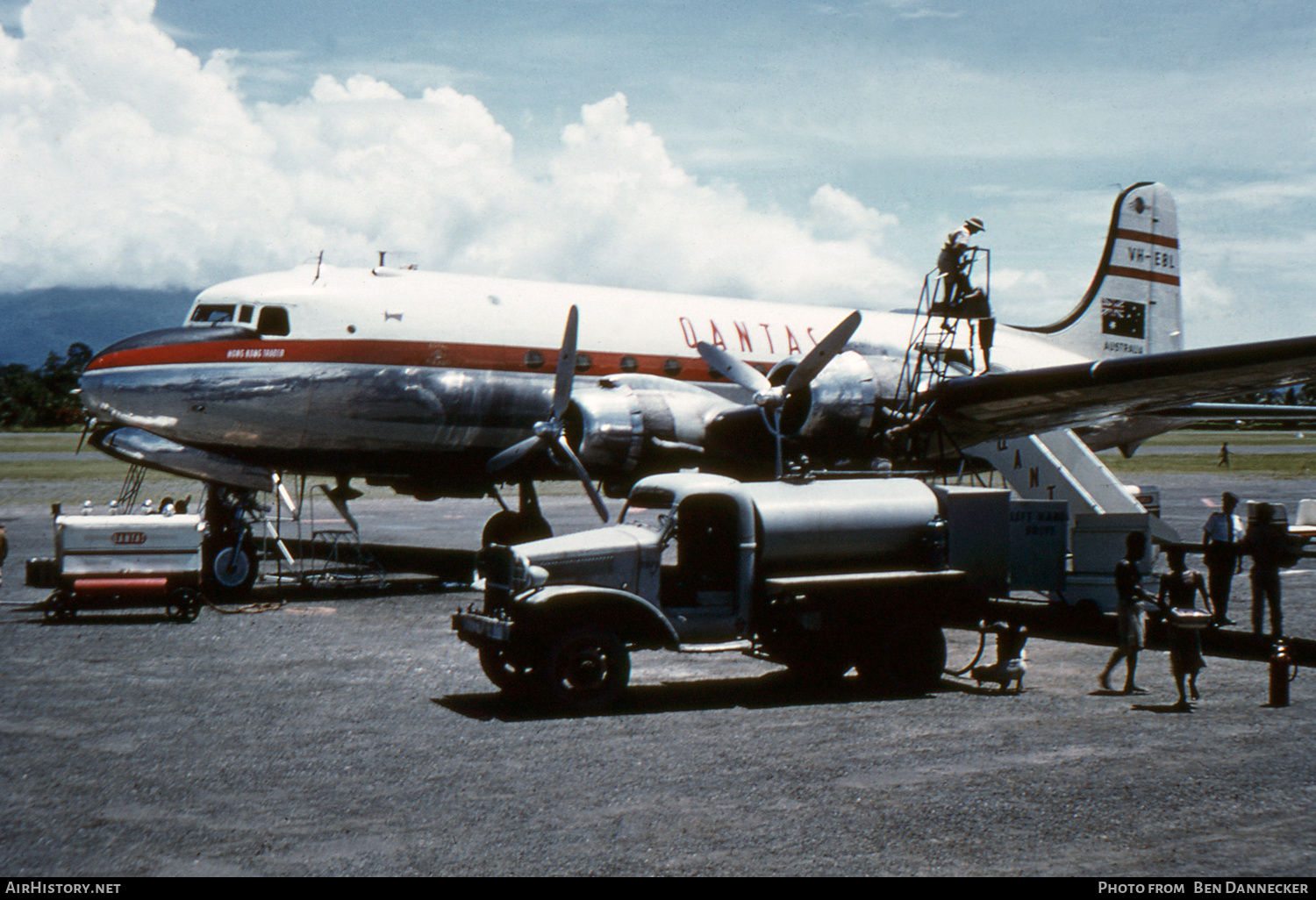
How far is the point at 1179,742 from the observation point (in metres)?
9.17

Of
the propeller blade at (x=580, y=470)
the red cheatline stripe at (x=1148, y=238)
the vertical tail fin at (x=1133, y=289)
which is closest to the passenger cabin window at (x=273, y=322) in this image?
the propeller blade at (x=580, y=470)

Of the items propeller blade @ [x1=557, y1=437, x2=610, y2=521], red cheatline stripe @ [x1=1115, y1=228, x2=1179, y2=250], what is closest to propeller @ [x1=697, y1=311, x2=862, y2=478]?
propeller blade @ [x1=557, y1=437, x2=610, y2=521]

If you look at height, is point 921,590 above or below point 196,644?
above

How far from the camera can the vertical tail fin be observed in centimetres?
2684

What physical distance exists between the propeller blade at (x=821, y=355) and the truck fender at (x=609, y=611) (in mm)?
6220

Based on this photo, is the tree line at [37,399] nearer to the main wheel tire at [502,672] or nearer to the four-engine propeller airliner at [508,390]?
the four-engine propeller airliner at [508,390]

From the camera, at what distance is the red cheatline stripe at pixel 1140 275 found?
2695cm

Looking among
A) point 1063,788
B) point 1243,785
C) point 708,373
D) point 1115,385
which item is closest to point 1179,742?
point 1243,785

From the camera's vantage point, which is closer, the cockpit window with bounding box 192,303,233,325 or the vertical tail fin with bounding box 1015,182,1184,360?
the cockpit window with bounding box 192,303,233,325

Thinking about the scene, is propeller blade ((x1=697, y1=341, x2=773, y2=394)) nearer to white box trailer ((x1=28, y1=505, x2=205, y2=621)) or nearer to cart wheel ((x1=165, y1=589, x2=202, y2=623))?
white box trailer ((x1=28, y1=505, x2=205, y2=621))

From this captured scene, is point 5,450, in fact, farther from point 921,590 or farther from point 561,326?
point 921,590

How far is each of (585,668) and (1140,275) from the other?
21.6 m

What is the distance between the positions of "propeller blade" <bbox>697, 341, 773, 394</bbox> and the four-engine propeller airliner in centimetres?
4

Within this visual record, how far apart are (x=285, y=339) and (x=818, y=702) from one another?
10993mm
